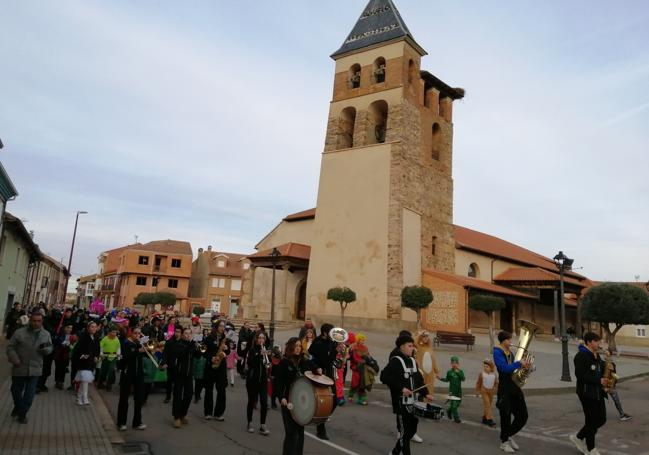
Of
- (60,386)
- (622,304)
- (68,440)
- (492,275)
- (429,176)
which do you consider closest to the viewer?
(68,440)

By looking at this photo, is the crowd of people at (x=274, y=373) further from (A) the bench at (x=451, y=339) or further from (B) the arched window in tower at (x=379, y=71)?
(B) the arched window in tower at (x=379, y=71)

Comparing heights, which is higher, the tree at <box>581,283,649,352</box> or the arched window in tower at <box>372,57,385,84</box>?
the arched window in tower at <box>372,57,385,84</box>

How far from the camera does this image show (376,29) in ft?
121

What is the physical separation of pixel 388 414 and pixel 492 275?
34240mm

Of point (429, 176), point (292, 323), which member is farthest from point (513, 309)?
point (292, 323)

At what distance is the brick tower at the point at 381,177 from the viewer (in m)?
31.4

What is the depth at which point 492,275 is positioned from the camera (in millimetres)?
41062

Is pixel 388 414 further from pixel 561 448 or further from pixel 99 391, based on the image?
pixel 99 391

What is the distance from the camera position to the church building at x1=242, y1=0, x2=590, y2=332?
31.2 meters

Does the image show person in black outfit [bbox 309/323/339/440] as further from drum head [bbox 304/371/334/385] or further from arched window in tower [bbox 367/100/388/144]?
arched window in tower [bbox 367/100/388/144]

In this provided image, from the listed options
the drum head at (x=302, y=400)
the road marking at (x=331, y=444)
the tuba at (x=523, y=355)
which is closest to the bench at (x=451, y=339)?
the tuba at (x=523, y=355)

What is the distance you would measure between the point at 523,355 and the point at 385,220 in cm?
2493

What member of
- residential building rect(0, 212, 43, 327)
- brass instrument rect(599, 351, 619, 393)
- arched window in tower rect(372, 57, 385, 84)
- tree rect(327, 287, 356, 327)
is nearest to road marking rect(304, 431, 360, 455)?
brass instrument rect(599, 351, 619, 393)

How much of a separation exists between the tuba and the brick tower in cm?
2271
